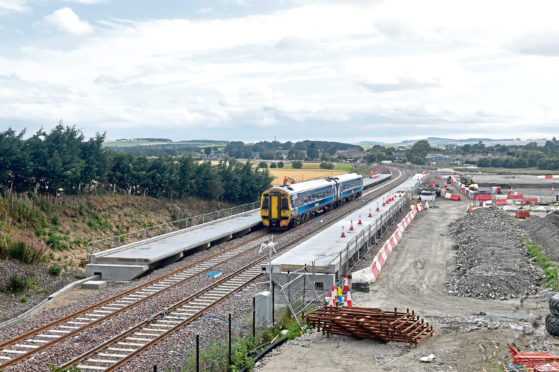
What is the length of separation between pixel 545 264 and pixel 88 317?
1670 cm

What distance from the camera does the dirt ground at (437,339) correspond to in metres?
11.2

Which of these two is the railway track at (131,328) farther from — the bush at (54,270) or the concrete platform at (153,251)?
the bush at (54,270)

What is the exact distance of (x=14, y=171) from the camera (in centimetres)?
2802

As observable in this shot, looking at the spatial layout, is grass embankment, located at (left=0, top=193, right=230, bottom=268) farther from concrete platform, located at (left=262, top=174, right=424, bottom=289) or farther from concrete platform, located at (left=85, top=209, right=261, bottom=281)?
concrete platform, located at (left=262, top=174, right=424, bottom=289)

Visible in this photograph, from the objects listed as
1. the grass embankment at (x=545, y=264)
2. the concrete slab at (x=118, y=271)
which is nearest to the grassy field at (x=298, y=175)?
the grass embankment at (x=545, y=264)

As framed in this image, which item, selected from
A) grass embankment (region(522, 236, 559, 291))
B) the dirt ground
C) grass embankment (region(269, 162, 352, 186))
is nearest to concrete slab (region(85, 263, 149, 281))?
the dirt ground

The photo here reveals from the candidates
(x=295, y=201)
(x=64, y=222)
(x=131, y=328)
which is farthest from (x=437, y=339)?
(x=295, y=201)

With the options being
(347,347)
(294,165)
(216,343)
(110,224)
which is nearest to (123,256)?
(110,224)

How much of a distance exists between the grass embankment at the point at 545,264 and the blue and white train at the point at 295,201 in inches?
521

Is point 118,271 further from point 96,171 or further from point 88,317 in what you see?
point 96,171

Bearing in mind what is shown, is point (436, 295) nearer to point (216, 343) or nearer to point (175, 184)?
point (216, 343)

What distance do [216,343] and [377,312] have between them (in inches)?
164

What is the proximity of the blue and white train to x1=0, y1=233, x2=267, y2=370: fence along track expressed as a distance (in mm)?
10251

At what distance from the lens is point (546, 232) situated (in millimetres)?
29172
